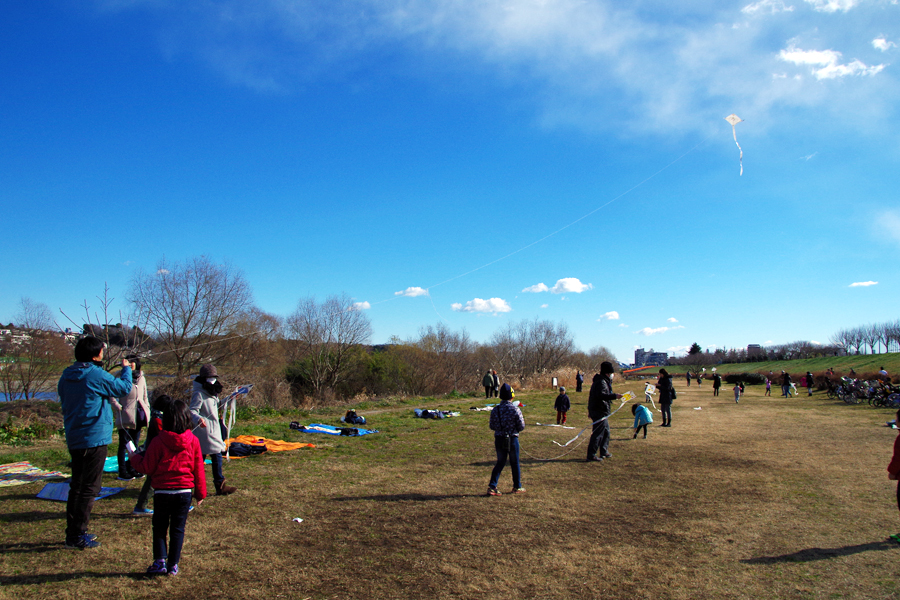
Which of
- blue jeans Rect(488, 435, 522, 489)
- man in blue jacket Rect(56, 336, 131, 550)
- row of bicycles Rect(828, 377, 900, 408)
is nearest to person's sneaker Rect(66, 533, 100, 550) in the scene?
man in blue jacket Rect(56, 336, 131, 550)

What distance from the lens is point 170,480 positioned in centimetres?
404

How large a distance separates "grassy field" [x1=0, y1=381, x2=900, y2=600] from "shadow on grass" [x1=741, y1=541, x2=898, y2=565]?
23 millimetres

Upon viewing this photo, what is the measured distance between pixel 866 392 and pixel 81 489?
1139 inches

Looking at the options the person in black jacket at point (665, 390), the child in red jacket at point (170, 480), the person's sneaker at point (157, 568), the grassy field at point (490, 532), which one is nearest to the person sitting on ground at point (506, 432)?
the grassy field at point (490, 532)

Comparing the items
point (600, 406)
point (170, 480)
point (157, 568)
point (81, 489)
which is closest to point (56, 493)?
point (81, 489)

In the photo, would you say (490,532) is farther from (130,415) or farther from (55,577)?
(130,415)

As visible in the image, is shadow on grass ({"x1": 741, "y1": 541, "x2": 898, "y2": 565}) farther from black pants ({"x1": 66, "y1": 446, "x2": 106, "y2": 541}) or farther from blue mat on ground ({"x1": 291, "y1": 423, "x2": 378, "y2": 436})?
blue mat on ground ({"x1": 291, "y1": 423, "x2": 378, "y2": 436})

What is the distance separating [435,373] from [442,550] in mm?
40357

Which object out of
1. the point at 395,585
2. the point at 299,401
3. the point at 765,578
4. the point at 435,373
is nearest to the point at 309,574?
the point at 395,585

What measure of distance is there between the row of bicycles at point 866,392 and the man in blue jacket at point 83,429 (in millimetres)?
24950

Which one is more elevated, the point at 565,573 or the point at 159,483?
the point at 159,483

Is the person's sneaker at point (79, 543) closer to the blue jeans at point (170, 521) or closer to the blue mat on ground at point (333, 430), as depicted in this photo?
the blue jeans at point (170, 521)

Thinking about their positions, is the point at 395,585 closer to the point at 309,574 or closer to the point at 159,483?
the point at 309,574

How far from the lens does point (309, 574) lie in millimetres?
4285
